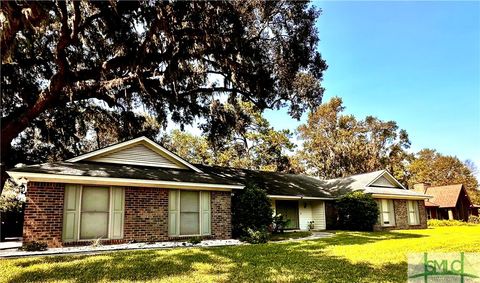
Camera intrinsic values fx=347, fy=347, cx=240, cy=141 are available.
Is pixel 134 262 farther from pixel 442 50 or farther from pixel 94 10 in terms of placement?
pixel 442 50

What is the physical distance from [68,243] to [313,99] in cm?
1158

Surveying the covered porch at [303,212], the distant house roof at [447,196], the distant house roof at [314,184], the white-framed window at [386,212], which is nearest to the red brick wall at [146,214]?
the distant house roof at [314,184]

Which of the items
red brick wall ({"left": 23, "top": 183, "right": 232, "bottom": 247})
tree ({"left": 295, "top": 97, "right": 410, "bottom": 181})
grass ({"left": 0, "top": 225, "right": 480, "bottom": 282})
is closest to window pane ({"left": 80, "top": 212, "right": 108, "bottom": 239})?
red brick wall ({"left": 23, "top": 183, "right": 232, "bottom": 247})

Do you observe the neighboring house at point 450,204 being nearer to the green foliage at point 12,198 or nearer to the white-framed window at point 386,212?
the white-framed window at point 386,212

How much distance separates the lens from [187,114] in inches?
698

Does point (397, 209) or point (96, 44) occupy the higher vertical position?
point (96, 44)

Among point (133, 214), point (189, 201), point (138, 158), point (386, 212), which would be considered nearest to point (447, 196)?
point (386, 212)

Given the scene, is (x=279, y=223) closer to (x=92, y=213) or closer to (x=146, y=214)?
(x=146, y=214)

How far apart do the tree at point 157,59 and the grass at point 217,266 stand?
7.00 metres

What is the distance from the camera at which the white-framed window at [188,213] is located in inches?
520

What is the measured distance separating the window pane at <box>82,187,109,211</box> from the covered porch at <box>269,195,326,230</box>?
34.2ft

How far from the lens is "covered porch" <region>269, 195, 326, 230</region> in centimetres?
2041

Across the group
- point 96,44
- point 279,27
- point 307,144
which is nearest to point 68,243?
point 96,44

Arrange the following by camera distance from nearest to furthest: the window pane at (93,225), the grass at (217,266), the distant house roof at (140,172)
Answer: the grass at (217,266) < the distant house roof at (140,172) < the window pane at (93,225)
